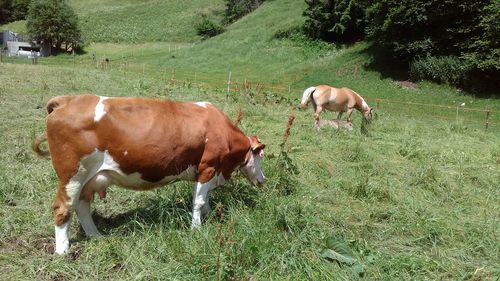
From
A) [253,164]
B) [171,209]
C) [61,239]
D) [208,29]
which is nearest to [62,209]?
[61,239]

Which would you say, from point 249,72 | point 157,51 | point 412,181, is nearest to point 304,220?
point 412,181

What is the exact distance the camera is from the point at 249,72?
32.4m

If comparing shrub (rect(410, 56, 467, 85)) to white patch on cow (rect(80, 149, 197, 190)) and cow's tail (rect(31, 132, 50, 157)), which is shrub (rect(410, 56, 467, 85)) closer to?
white patch on cow (rect(80, 149, 197, 190))

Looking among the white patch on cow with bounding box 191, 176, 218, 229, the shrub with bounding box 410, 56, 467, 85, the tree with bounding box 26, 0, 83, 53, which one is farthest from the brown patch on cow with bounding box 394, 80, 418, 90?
the tree with bounding box 26, 0, 83, 53

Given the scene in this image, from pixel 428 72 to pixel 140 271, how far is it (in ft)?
77.9

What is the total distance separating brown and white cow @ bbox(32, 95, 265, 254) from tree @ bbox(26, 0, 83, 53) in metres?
55.0

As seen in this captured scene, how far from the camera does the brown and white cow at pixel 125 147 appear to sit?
4324 mm

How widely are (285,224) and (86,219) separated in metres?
2.02

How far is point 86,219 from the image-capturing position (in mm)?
4734

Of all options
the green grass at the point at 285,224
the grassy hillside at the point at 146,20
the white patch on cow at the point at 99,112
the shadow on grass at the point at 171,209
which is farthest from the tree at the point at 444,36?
the grassy hillside at the point at 146,20

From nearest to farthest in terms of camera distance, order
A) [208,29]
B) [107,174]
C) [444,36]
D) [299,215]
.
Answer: [107,174], [299,215], [444,36], [208,29]

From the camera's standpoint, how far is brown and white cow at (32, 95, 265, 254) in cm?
432

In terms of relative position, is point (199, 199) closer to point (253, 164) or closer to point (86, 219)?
point (253, 164)

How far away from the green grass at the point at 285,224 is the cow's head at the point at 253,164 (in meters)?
0.15
